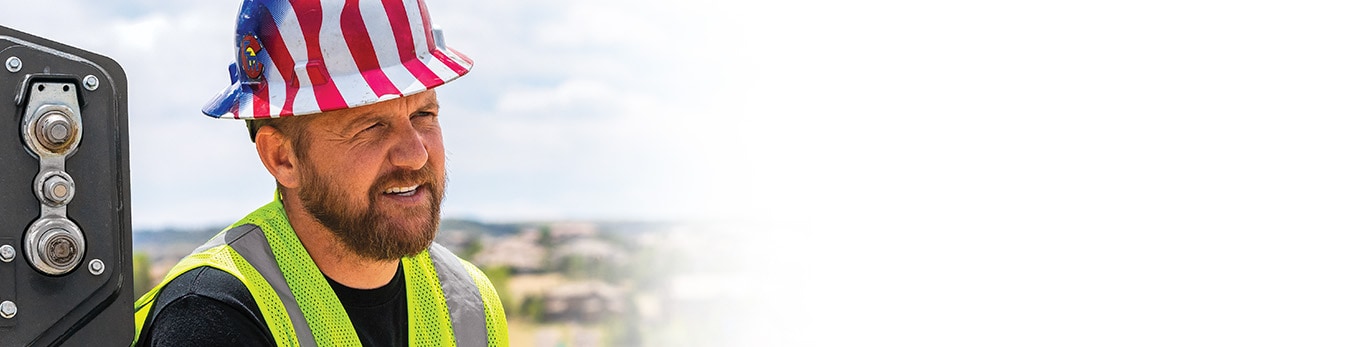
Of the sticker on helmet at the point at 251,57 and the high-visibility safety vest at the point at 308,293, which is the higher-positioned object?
the sticker on helmet at the point at 251,57

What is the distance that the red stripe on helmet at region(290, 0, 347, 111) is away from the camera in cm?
191

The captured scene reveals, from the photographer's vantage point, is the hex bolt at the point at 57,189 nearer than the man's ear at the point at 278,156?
Yes

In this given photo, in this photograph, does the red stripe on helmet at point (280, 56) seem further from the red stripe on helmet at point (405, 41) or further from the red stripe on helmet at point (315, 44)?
the red stripe on helmet at point (405, 41)

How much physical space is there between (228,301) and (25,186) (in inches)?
11.5

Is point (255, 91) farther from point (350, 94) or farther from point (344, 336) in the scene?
point (344, 336)

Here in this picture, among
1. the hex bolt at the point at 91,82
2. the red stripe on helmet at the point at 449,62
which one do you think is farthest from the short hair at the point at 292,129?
the hex bolt at the point at 91,82

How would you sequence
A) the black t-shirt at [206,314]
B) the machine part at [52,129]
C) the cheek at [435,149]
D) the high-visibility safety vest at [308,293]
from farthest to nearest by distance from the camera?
1. the cheek at [435,149]
2. the high-visibility safety vest at [308,293]
3. the black t-shirt at [206,314]
4. the machine part at [52,129]

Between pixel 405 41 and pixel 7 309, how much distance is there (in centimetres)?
63

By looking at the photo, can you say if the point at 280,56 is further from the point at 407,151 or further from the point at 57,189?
the point at 57,189

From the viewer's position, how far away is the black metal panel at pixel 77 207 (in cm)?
163

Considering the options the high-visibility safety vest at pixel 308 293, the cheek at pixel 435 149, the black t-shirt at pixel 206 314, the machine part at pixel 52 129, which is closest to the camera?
the machine part at pixel 52 129

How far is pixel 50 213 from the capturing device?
1.66 meters

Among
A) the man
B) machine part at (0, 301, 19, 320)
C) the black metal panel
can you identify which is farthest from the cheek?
machine part at (0, 301, 19, 320)

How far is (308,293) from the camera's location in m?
1.95
